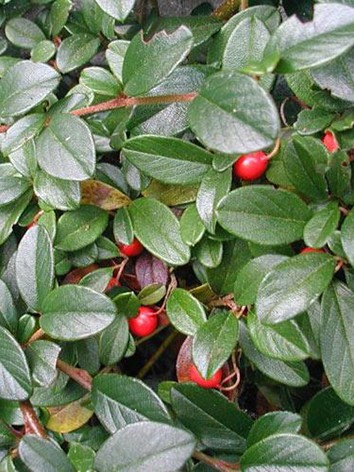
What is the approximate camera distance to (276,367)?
2.96 feet

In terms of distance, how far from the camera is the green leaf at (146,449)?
75cm

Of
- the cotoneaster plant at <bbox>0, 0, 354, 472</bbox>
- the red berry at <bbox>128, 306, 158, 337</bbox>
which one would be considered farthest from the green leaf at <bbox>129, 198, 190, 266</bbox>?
the red berry at <bbox>128, 306, 158, 337</bbox>

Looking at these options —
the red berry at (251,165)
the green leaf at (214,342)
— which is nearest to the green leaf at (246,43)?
the red berry at (251,165)

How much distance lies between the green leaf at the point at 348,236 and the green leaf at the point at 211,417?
266mm

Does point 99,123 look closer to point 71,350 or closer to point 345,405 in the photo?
point 71,350

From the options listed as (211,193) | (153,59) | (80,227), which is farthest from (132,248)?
(153,59)

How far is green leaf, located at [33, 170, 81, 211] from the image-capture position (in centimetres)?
97

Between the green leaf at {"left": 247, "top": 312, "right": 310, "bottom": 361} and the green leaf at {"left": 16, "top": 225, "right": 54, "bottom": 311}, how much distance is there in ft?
0.92

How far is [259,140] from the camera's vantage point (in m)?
0.69

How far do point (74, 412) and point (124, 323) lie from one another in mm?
172

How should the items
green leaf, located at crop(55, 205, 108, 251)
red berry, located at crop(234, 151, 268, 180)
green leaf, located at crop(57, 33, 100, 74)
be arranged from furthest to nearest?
1. green leaf, located at crop(57, 33, 100, 74)
2. green leaf, located at crop(55, 205, 108, 251)
3. red berry, located at crop(234, 151, 268, 180)

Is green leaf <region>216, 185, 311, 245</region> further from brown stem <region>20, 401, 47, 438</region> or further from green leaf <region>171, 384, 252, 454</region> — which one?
brown stem <region>20, 401, 47, 438</region>

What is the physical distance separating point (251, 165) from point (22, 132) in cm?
31

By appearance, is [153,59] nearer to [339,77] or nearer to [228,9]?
[339,77]
